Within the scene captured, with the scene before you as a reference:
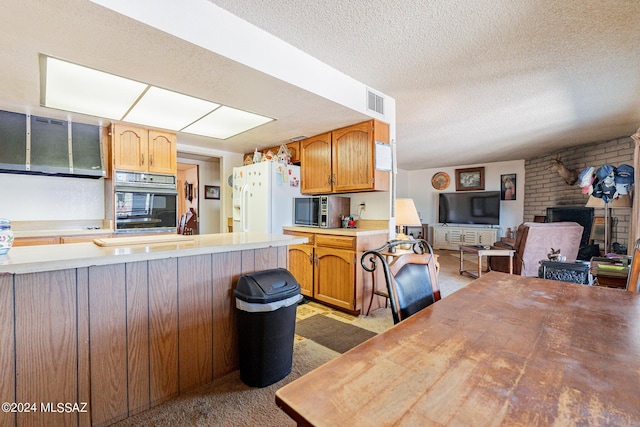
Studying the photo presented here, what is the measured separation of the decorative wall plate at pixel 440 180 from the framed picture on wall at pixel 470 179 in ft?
0.92

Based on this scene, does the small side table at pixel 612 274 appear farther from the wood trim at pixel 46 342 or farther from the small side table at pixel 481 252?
the wood trim at pixel 46 342

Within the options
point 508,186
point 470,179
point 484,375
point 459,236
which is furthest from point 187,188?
point 508,186

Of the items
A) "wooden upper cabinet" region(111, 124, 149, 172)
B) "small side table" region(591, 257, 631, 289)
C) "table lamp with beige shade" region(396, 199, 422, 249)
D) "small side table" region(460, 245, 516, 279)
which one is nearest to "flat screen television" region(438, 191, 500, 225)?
"small side table" region(460, 245, 516, 279)

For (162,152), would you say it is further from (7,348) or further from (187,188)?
(187,188)

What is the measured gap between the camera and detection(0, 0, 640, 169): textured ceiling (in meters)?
1.64

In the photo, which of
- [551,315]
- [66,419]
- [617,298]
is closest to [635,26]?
[617,298]

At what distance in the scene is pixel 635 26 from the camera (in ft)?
6.06

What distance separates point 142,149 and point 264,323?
285cm

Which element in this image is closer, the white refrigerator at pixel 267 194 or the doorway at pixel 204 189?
the white refrigerator at pixel 267 194

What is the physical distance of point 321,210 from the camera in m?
3.42

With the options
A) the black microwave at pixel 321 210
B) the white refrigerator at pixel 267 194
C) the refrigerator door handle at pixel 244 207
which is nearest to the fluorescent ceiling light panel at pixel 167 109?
the white refrigerator at pixel 267 194

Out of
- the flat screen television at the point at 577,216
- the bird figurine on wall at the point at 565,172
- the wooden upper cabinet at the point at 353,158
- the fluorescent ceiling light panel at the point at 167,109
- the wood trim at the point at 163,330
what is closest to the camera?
the wood trim at the point at 163,330

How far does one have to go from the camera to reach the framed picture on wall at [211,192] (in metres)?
5.96

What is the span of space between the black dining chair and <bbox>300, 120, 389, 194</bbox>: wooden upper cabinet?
5.31 feet
